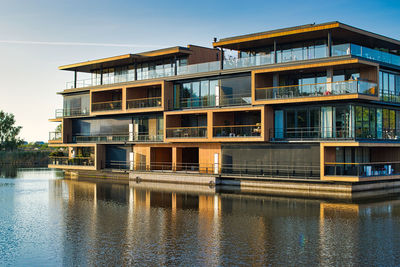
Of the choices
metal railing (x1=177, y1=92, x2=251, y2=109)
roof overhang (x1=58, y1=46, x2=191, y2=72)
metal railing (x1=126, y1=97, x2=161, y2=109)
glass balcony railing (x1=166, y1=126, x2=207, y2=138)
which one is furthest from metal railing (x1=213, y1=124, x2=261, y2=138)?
roof overhang (x1=58, y1=46, x2=191, y2=72)

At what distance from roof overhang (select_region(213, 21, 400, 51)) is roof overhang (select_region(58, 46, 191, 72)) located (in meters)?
5.87

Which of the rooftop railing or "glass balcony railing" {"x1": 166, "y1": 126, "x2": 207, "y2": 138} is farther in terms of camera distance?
"glass balcony railing" {"x1": 166, "y1": 126, "x2": 207, "y2": 138}

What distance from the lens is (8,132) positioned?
8719cm

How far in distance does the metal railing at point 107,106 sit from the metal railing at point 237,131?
41.5ft

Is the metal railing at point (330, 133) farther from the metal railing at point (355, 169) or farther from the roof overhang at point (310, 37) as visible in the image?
the roof overhang at point (310, 37)

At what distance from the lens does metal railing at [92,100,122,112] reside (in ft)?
147

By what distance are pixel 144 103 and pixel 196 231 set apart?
24.6 meters

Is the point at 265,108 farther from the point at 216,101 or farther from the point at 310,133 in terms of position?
the point at 216,101

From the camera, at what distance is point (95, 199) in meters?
29.7

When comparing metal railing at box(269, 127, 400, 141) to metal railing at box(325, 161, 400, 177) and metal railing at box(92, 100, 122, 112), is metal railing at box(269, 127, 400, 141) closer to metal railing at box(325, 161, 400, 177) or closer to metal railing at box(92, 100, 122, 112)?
metal railing at box(325, 161, 400, 177)

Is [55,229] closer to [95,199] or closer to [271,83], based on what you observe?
[95,199]

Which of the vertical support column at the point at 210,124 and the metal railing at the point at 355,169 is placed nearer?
the metal railing at the point at 355,169

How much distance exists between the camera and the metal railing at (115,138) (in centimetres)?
4231

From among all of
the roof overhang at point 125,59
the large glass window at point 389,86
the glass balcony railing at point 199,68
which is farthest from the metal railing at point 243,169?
the roof overhang at point 125,59
